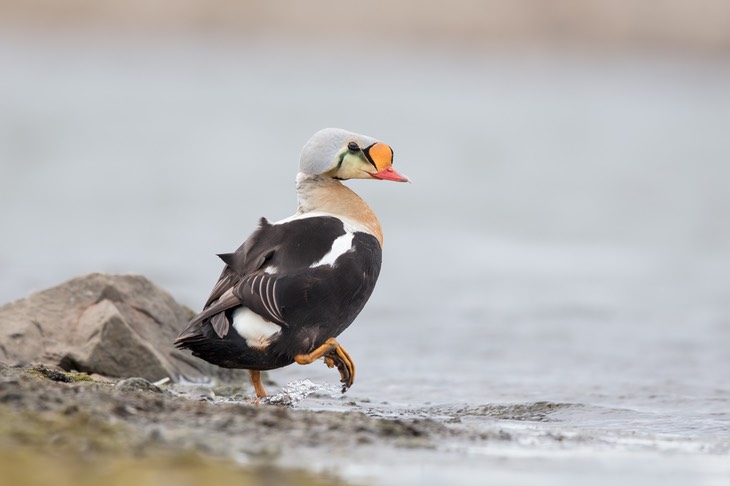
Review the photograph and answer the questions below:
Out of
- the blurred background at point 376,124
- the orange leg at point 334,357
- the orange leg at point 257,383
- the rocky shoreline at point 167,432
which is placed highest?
the blurred background at point 376,124

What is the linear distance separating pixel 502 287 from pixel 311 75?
104 ft

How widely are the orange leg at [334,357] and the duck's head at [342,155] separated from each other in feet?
3.79

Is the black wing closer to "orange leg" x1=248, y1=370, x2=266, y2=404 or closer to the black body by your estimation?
the black body

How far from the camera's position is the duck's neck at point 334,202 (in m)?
7.81

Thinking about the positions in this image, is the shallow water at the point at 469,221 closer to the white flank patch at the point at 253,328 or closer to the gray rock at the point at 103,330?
the white flank patch at the point at 253,328

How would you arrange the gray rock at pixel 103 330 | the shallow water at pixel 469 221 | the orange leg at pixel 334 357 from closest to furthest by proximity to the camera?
the orange leg at pixel 334 357 < the shallow water at pixel 469 221 < the gray rock at pixel 103 330

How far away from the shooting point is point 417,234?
19.2 m

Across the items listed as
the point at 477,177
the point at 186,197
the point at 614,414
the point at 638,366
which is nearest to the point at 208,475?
the point at 614,414

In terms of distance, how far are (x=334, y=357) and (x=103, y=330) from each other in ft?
4.95

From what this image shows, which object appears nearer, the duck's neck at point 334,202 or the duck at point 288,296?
the duck at point 288,296

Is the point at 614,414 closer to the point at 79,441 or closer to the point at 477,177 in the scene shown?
the point at 79,441

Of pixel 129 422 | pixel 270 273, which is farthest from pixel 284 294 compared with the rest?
pixel 129 422

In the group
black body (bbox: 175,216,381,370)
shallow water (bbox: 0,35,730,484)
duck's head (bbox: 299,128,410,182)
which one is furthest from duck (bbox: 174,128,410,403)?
shallow water (bbox: 0,35,730,484)

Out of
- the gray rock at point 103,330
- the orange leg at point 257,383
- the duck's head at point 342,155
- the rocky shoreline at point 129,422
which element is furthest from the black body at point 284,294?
the gray rock at point 103,330
